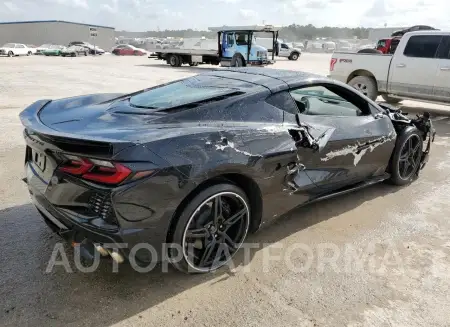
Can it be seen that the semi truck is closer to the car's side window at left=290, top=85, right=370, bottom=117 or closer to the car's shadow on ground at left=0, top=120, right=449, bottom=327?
the car's side window at left=290, top=85, right=370, bottom=117

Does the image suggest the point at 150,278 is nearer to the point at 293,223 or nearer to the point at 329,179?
the point at 293,223

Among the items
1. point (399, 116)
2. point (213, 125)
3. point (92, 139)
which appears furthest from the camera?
point (399, 116)

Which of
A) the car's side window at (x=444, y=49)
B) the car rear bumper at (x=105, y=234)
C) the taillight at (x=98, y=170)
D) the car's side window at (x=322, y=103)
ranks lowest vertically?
the car rear bumper at (x=105, y=234)

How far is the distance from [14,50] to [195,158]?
41625 millimetres

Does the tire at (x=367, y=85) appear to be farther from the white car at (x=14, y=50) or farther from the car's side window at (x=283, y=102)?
the white car at (x=14, y=50)

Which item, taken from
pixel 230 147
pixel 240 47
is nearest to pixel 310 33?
pixel 240 47

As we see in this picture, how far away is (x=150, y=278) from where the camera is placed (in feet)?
9.13

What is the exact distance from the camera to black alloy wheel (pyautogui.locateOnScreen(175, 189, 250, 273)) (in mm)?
2648

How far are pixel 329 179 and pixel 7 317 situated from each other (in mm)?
2698

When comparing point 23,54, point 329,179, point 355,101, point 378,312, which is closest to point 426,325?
point 378,312

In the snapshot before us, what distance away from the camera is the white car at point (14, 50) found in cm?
3628

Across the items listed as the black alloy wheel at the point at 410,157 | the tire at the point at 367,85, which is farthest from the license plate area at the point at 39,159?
the tire at the point at 367,85

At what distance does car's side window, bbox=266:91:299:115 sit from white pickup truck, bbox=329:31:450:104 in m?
6.87

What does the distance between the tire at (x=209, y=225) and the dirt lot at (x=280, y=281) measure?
15cm
